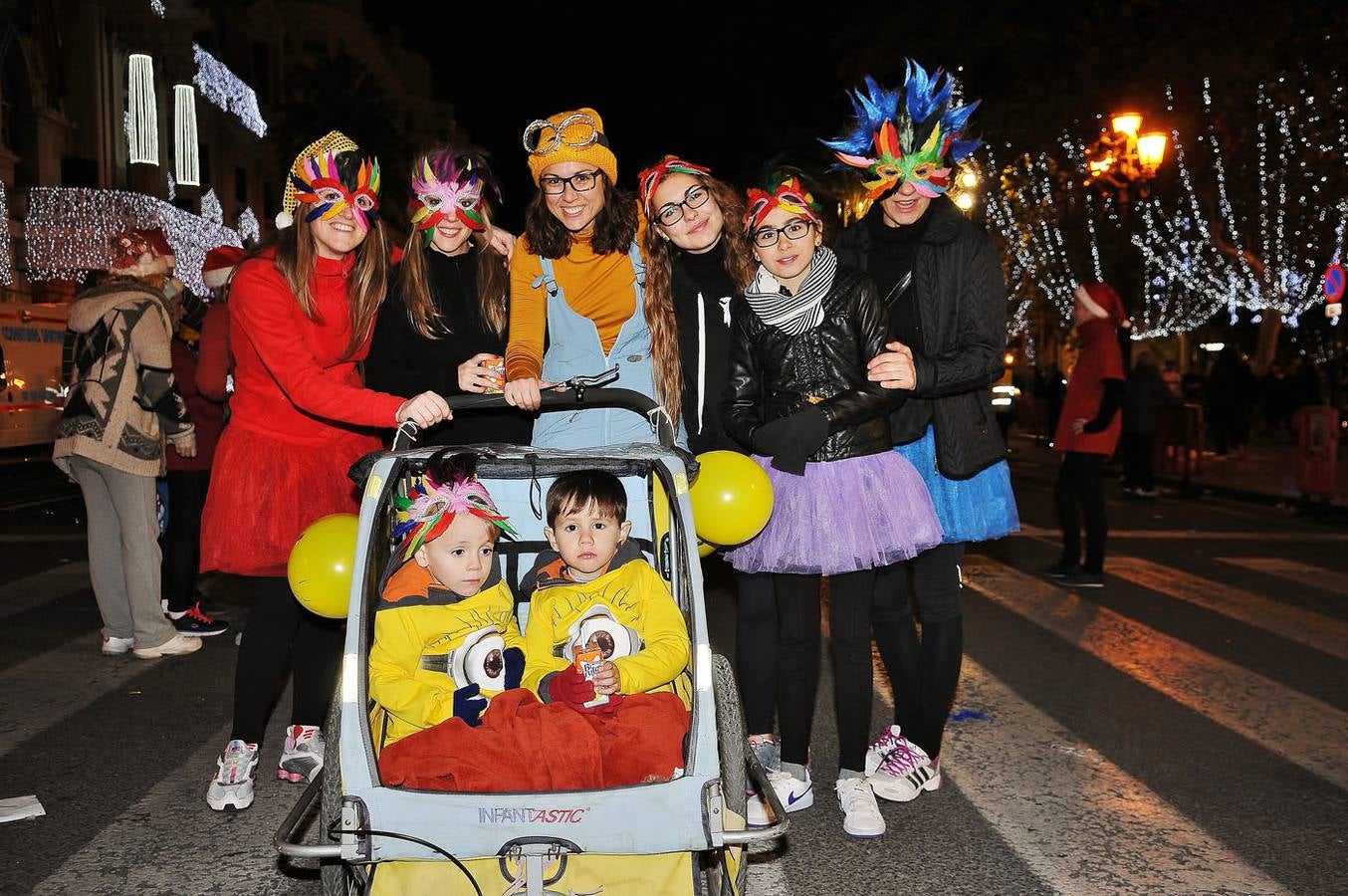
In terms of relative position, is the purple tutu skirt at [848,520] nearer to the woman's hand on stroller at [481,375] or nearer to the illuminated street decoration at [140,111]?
the woman's hand on stroller at [481,375]

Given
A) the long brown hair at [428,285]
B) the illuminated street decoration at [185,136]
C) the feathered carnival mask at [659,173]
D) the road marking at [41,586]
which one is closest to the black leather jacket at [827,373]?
the feathered carnival mask at [659,173]

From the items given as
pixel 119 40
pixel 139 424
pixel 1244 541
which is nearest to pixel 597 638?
pixel 139 424

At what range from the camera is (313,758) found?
4605mm

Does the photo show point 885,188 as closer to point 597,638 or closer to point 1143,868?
point 597,638

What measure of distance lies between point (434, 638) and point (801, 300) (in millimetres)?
1660

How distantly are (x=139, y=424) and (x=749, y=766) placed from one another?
4140 millimetres

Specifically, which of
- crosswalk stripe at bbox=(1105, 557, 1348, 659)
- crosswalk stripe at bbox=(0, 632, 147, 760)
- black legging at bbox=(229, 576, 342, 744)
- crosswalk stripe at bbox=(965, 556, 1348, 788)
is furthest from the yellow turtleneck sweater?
crosswalk stripe at bbox=(1105, 557, 1348, 659)

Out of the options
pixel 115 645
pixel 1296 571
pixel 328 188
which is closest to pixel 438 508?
pixel 328 188

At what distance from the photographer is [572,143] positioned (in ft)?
14.7

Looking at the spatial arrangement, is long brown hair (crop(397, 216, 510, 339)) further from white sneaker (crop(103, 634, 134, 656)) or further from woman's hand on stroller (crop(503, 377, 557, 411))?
white sneaker (crop(103, 634, 134, 656))

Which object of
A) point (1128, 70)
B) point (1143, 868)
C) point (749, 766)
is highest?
point (1128, 70)

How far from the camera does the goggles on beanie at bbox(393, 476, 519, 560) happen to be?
3.51m

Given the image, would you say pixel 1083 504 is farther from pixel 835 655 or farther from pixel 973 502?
pixel 835 655

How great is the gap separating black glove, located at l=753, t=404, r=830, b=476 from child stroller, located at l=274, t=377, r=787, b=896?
1.83 feet
